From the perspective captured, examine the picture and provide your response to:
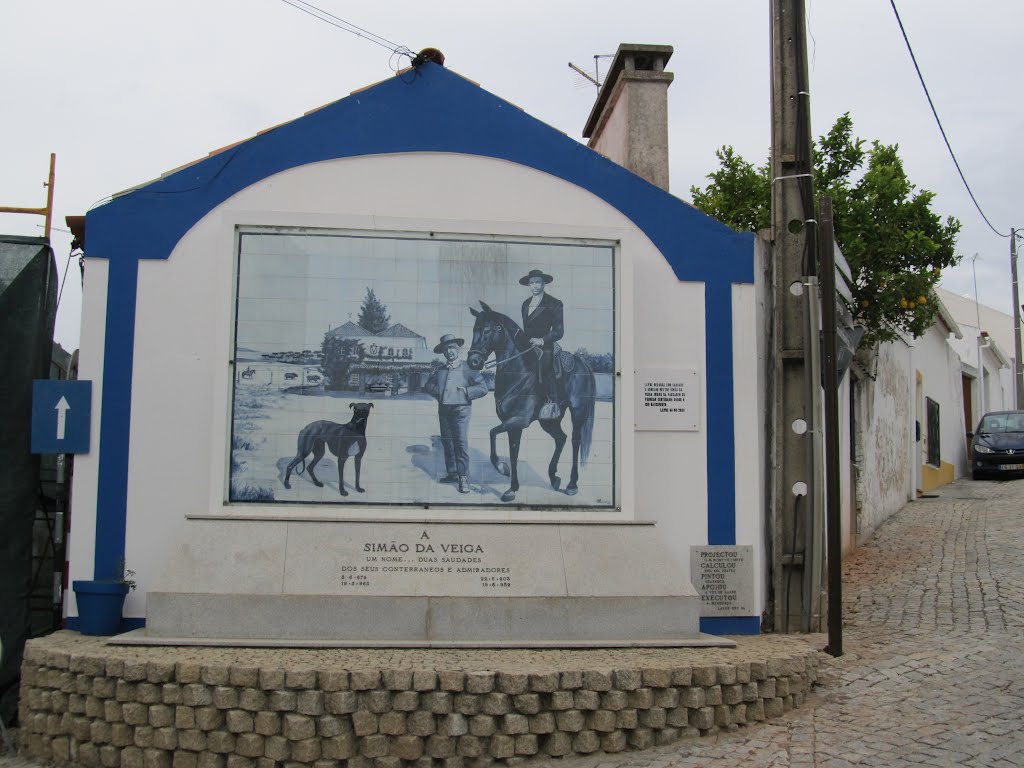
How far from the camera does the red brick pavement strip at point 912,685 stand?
6.22 m

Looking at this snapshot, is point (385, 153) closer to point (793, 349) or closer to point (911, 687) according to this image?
point (793, 349)

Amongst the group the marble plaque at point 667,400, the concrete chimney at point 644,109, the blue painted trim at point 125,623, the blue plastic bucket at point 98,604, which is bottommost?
the blue painted trim at point 125,623

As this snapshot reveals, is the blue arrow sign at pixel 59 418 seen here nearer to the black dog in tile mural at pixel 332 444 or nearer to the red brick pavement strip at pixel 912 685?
the black dog in tile mural at pixel 332 444

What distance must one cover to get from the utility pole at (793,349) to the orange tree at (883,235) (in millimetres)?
5087

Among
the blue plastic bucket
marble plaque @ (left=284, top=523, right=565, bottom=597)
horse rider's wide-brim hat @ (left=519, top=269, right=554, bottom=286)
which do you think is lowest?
the blue plastic bucket

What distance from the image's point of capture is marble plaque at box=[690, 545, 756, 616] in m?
8.53

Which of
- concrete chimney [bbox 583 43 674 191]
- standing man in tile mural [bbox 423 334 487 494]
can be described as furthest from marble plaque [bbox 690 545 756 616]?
concrete chimney [bbox 583 43 674 191]

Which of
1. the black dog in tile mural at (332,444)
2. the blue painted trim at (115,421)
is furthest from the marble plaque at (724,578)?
the blue painted trim at (115,421)

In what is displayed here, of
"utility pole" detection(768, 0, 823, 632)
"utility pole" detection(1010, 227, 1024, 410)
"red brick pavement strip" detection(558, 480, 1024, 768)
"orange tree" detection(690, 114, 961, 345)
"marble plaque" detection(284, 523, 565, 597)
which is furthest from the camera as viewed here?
"utility pole" detection(1010, 227, 1024, 410)

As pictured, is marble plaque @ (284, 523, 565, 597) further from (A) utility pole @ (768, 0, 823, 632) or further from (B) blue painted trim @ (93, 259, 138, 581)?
(A) utility pole @ (768, 0, 823, 632)

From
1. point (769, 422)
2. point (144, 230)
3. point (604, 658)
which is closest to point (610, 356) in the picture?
point (769, 422)

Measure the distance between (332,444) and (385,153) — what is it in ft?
A: 8.33

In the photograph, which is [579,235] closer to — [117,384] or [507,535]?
[507,535]

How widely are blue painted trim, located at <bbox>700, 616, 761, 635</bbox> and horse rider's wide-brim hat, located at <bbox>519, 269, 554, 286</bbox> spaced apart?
10.3 ft
